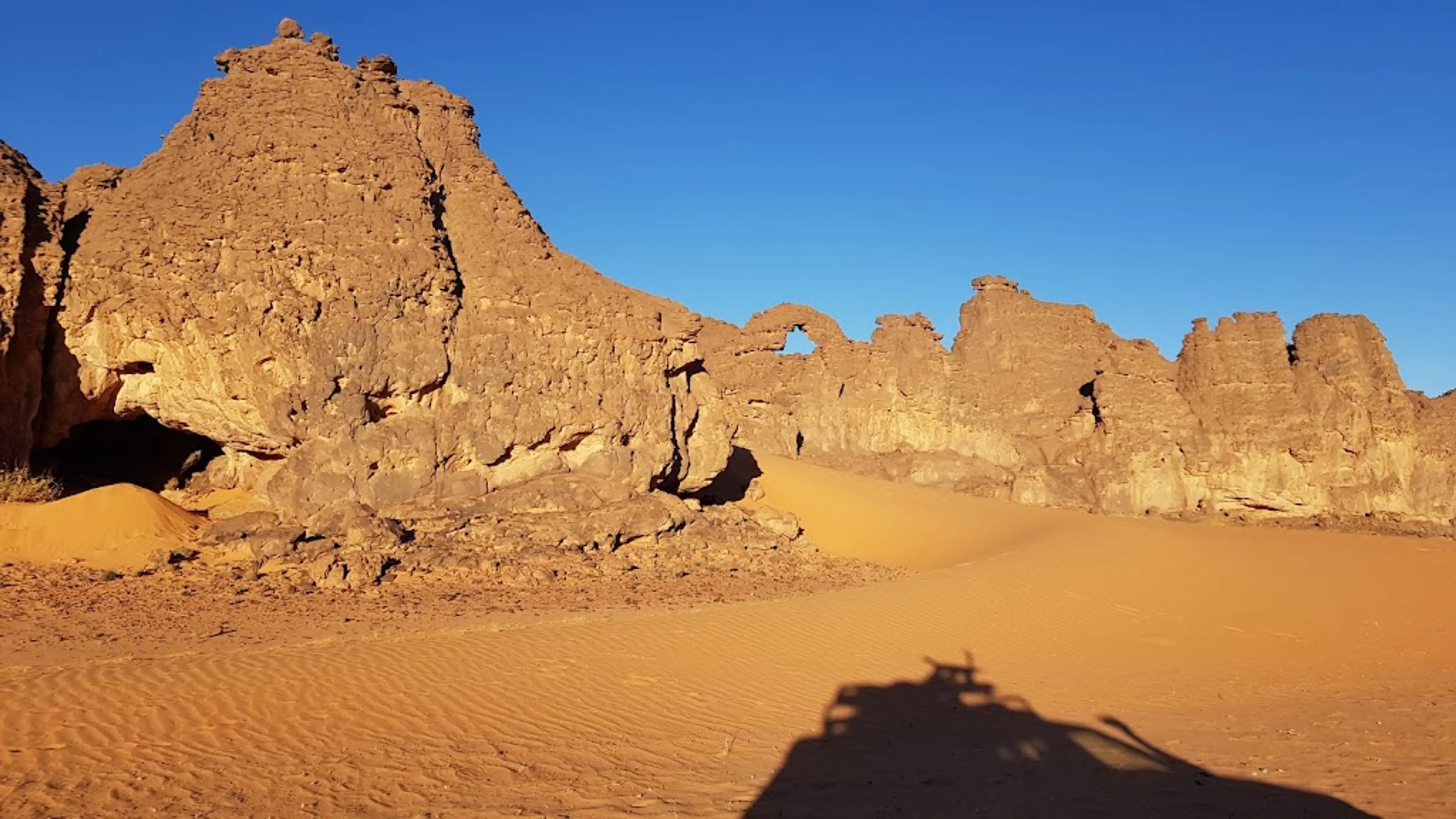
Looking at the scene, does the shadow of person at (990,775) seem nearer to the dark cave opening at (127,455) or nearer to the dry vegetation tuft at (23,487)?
the dry vegetation tuft at (23,487)

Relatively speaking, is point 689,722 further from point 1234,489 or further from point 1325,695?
point 1234,489

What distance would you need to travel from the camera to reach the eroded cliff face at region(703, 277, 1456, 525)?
24188 mm

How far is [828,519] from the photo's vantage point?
73.7ft

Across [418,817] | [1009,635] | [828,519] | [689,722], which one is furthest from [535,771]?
[828,519]

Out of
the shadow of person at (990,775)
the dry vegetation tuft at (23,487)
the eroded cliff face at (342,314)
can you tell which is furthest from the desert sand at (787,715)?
the dry vegetation tuft at (23,487)

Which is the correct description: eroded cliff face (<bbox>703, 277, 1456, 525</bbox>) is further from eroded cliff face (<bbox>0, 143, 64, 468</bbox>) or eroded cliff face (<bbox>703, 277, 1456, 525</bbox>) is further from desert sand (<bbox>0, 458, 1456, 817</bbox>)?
eroded cliff face (<bbox>0, 143, 64, 468</bbox>)

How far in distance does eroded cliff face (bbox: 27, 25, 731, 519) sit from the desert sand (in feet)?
13.1

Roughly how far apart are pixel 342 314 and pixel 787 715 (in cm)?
1054

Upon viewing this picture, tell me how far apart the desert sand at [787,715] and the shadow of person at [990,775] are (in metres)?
0.03

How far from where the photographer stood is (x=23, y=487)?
13266 millimetres

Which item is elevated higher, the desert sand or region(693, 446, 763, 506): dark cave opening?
region(693, 446, 763, 506): dark cave opening

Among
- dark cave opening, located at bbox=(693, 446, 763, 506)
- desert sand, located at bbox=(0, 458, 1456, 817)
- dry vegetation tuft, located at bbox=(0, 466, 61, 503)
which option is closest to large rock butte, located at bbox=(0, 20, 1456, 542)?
dry vegetation tuft, located at bbox=(0, 466, 61, 503)

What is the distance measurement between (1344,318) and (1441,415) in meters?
3.81

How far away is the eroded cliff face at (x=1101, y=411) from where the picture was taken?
2419 cm
